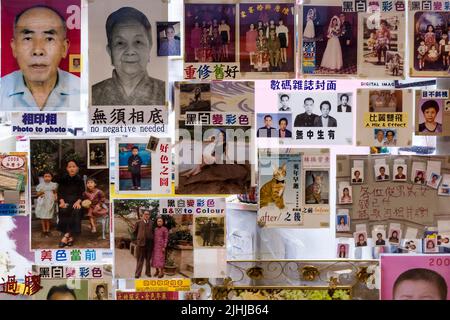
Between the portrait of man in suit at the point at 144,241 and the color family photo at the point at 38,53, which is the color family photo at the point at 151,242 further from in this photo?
the color family photo at the point at 38,53

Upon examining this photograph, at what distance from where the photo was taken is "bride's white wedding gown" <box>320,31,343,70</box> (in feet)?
7.56

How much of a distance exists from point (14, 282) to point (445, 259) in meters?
1.78

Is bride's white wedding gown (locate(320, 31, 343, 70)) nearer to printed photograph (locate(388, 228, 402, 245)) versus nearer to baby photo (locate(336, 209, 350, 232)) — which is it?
baby photo (locate(336, 209, 350, 232))

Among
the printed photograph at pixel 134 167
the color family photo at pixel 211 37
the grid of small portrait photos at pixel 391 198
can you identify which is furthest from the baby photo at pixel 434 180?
the printed photograph at pixel 134 167

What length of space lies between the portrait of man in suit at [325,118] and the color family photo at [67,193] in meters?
0.85

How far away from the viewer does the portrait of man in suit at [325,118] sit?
2.31 metres

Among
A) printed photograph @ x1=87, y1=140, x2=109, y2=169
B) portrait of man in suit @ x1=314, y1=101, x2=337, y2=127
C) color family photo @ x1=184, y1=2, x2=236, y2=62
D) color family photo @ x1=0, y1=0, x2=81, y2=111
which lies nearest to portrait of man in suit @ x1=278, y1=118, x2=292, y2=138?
portrait of man in suit @ x1=314, y1=101, x2=337, y2=127

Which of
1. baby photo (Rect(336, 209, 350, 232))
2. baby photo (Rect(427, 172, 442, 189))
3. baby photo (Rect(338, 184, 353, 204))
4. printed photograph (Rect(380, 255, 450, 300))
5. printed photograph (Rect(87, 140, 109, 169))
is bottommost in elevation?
printed photograph (Rect(380, 255, 450, 300))

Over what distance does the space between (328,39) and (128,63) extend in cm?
81

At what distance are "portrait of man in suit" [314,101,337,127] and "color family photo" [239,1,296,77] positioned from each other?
0.26 meters

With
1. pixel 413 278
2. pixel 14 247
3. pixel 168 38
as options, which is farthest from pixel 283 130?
pixel 14 247

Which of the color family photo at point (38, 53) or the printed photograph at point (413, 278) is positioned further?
the printed photograph at point (413, 278)

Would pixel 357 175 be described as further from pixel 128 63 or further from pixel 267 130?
pixel 128 63

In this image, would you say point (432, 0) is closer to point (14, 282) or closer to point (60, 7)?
point (60, 7)
